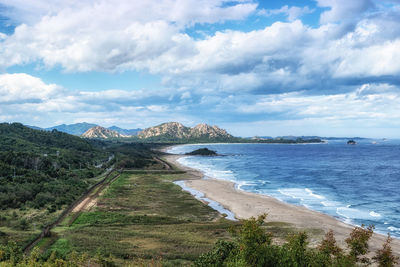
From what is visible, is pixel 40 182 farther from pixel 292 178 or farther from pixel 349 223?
pixel 292 178

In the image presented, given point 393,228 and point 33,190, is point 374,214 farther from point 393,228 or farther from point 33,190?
point 33,190

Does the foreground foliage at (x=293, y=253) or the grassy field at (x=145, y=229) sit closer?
the foreground foliage at (x=293, y=253)

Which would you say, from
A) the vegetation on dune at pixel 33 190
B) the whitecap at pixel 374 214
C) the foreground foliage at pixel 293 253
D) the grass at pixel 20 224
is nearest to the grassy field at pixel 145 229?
the grass at pixel 20 224

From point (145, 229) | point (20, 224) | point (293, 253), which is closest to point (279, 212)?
point (145, 229)

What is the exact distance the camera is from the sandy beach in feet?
144

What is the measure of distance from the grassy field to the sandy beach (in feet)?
22.5

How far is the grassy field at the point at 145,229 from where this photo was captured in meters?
36.0

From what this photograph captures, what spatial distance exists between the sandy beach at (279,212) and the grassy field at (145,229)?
6.87 m

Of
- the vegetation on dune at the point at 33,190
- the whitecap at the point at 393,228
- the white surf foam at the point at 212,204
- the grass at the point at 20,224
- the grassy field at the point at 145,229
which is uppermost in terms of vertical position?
the vegetation on dune at the point at 33,190

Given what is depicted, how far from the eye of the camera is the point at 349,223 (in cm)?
5147

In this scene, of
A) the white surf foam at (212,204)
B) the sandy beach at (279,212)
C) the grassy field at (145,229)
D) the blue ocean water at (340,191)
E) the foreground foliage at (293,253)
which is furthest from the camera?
the white surf foam at (212,204)

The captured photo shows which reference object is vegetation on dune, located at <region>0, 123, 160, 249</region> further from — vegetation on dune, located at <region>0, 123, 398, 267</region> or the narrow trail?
the narrow trail

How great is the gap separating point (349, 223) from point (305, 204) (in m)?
15.0

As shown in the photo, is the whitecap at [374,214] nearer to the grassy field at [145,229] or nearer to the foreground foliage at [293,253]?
the grassy field at [145,229]
